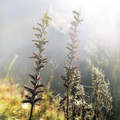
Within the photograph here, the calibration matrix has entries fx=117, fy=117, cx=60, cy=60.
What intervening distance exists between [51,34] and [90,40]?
2363cm

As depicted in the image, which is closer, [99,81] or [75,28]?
[75,28]

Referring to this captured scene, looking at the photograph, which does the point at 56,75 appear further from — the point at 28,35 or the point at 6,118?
the point at 6,118

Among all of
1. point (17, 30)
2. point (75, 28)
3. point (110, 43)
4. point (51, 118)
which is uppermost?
point (17, 30)

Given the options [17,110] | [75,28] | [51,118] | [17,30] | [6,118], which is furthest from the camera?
[17,30]

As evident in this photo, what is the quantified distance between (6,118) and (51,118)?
5.53ft

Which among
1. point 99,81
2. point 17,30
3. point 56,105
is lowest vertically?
point 56,105

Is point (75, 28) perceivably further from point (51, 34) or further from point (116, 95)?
point (51, 34)

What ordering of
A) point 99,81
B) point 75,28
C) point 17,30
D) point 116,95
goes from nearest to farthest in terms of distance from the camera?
1. point 75,28
2. point 99,81
3. point 116,95
4. point 17,30

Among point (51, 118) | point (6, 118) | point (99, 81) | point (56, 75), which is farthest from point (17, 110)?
point (56, 75)

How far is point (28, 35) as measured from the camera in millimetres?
68125

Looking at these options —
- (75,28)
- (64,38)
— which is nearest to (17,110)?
(75,28)

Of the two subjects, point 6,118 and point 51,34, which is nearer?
point 6,118

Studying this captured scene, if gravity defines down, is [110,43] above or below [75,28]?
above

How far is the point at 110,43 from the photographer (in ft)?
228
